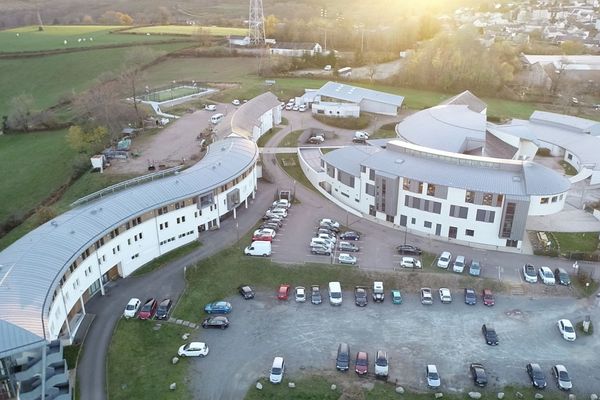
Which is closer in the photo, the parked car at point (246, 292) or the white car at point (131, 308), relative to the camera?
the white car at point (131, 308)

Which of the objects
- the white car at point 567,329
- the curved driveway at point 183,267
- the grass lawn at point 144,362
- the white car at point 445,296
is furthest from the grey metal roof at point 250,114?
the white car at point 567,329

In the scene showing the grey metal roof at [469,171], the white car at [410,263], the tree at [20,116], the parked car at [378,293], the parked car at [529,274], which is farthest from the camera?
the tree at [20,116]

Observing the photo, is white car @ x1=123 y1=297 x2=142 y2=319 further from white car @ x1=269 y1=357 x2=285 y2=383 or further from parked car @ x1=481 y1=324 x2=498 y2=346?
parked car @ x1=481 y1=324 x2=498 y2=346

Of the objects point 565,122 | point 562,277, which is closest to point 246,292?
point 562,277

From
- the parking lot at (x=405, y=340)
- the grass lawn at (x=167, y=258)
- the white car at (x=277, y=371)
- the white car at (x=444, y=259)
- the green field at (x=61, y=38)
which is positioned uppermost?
the green field at (x=61, y=38)

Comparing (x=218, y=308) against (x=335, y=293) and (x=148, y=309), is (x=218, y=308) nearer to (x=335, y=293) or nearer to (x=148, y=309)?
(x=148, y=309)

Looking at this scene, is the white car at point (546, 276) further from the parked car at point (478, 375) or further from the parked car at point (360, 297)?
the parked car at point (360, 297)
